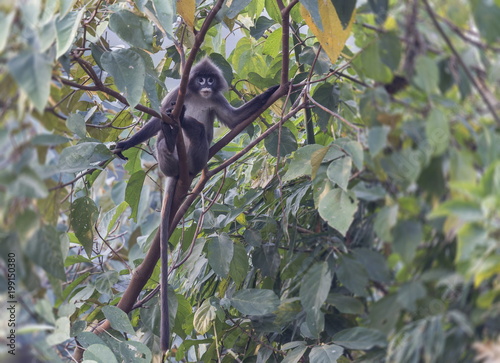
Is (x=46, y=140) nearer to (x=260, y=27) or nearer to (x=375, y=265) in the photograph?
(x=375, y=265)

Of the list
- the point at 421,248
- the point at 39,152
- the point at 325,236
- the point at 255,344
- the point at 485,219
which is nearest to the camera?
the point at 485,219

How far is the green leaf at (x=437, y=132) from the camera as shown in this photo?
963mm

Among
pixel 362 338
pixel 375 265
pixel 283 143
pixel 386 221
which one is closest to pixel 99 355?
pixel 362 338

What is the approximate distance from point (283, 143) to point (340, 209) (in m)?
1.48

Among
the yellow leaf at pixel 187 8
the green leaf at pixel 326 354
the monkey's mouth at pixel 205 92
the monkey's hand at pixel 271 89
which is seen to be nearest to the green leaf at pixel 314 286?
the green leaf at pixel 326 354

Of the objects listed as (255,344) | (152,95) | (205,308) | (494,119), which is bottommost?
(255,344)

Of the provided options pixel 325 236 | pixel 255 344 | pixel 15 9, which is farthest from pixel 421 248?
pixel 255 344

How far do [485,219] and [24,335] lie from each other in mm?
864

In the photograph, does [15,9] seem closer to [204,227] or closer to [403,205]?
[403,205]

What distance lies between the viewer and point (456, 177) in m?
0.95

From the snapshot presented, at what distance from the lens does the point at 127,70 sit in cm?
195

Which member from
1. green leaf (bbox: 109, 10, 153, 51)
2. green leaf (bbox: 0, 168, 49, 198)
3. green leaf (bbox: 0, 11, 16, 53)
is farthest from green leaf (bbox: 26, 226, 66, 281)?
green leaf (bbox: 109, 10, 153, 51)

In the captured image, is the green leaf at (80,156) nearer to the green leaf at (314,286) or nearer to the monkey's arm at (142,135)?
the green leaf at (314,286)

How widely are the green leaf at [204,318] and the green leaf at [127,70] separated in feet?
3.45
